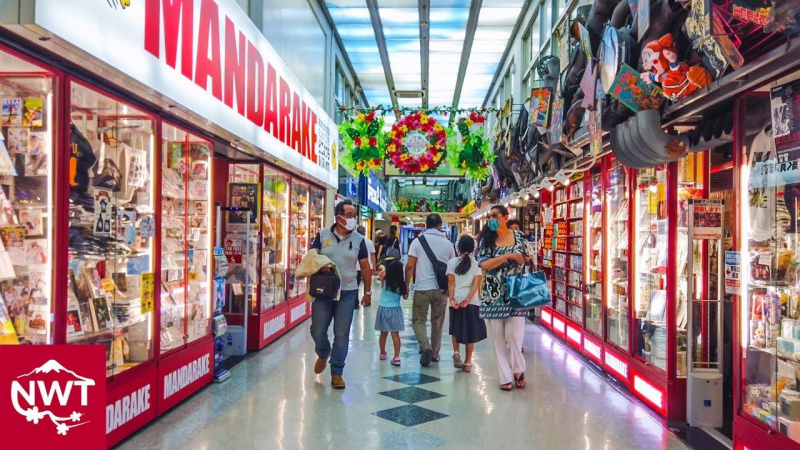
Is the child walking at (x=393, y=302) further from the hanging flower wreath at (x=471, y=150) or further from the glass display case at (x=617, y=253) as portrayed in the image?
the hanging flower wreath at (x=471, y=150)

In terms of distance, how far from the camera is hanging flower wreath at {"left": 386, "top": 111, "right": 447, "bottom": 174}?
9.39 meters

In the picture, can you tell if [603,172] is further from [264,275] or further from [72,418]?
[72,418]

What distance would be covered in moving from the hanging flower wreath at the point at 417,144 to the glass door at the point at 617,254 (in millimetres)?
3658

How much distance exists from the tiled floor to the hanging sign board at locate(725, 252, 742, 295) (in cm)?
121

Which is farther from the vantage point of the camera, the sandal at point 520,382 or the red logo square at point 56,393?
the sandal at point 520,382

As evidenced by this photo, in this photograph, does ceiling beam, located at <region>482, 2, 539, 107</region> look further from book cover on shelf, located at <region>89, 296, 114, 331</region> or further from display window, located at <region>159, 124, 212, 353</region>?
book cover on shelf, located at <region>89, 296, 114, 331</region>

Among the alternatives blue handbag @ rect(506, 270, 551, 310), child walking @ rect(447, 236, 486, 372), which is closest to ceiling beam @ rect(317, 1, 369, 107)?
child walking @ rect(447, 236, 486, 372)

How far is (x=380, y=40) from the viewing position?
39.2ft

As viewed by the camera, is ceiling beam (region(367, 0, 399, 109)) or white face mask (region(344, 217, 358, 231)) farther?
ceiling beam (region(367, 0, 399, 109))

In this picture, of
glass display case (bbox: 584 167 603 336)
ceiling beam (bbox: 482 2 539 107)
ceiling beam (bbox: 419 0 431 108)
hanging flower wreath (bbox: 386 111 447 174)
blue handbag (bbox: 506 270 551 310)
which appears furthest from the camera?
ceiling beam (bbox: 482 2 539 107)

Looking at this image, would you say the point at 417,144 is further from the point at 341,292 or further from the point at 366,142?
the point at 341,292

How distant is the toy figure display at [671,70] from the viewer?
3383 millimetres

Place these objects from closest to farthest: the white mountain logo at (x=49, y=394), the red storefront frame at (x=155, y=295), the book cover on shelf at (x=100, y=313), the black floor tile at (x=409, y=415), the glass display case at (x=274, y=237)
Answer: the white mountain logo at (x=49, y=394) → the red storefront frame at (x=155, y=295) → the book cover on shelf at (x=100, y=313) → the black floor tile at (x=409, y=415) → the glass display case at (x=274, y=237)

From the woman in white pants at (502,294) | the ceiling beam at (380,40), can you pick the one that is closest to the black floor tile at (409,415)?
the woman in white pants at (502,294)
